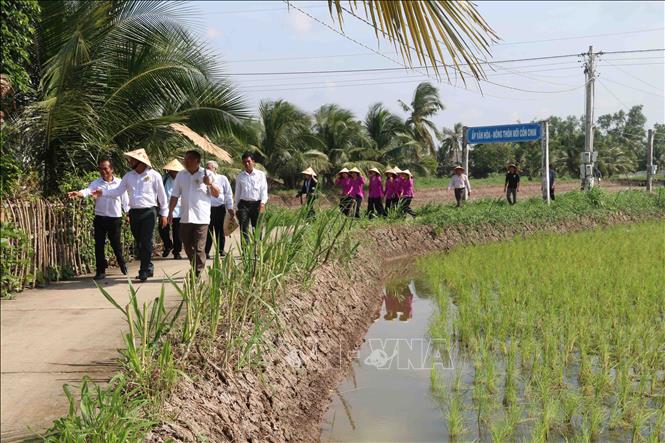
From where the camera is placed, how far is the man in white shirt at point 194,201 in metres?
6.82

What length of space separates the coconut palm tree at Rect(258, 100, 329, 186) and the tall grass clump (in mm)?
18373

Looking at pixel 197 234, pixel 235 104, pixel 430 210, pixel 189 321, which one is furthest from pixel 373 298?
pixel 430 210

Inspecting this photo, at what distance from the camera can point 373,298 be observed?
9.02 metres

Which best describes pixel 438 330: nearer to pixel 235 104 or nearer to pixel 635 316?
pixel 635 316

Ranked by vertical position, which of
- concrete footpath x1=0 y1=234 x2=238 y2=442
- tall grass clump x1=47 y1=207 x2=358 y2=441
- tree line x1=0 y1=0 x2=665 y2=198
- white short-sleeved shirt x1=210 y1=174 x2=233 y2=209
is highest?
tree line x1=0 y1=0 x2=665 y2=198

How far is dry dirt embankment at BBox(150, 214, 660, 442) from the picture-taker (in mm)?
3488

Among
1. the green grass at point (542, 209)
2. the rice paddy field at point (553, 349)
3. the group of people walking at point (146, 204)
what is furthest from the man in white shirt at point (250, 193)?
the green grass at point (542, 209)

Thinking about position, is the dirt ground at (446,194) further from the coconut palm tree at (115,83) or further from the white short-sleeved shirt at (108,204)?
the white short-sleeved shirt at (108,204)

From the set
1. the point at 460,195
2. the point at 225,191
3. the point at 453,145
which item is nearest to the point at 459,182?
the point at 460,195

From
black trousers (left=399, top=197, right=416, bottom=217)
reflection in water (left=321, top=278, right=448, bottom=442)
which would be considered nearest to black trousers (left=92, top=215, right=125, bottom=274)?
reflection in water (left=321, top=278, right=448, bottom=442)

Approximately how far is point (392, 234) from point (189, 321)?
931 centimetres

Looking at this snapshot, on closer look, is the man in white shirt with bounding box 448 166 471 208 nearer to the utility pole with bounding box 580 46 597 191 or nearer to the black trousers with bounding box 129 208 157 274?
the utility pole with bounding box 580 46 597 191

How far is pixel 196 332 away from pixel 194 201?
110 inches

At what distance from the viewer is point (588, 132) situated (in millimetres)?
22625
